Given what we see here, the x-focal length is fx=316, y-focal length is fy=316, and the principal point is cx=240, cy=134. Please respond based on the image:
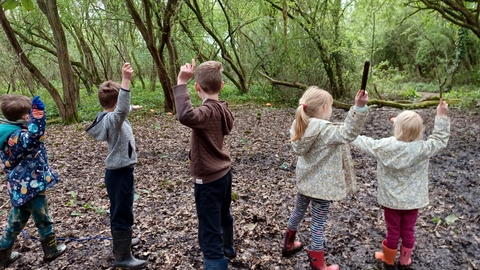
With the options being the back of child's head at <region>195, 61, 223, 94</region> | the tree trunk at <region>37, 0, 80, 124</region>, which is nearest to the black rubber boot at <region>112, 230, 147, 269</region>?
the back of child's head at <region>195, 61, 223, 94</region>

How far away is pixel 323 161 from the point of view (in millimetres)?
2695

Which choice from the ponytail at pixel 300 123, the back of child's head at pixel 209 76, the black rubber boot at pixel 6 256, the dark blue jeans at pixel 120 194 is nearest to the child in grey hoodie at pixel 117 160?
the dark blue jeans at pixel 120 194

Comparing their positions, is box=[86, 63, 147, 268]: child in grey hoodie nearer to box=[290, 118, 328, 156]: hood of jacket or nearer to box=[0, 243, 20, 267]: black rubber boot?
box=[0, 243, 20, 267]: black rubber boot

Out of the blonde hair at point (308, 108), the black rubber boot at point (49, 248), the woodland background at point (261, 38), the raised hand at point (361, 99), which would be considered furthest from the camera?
the woodland background at point (261, 38)

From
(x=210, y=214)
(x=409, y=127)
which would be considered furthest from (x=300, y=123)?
(x=210, y=214)

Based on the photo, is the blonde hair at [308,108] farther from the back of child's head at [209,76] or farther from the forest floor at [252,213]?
the forest floor at [252,213]

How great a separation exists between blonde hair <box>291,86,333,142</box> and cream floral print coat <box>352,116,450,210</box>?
1.97 ft

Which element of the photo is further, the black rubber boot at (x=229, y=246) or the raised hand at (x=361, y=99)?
the black rubber boot at (x=229, y=246)

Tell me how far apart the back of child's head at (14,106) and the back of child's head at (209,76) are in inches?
64.1

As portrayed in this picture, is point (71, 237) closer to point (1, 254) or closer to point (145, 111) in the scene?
point (1, 254)

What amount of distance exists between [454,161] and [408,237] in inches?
151

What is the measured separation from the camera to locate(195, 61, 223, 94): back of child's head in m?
2.43

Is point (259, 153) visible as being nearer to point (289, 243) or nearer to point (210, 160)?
point (289, 243)

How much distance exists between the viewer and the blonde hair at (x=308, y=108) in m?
2.63
